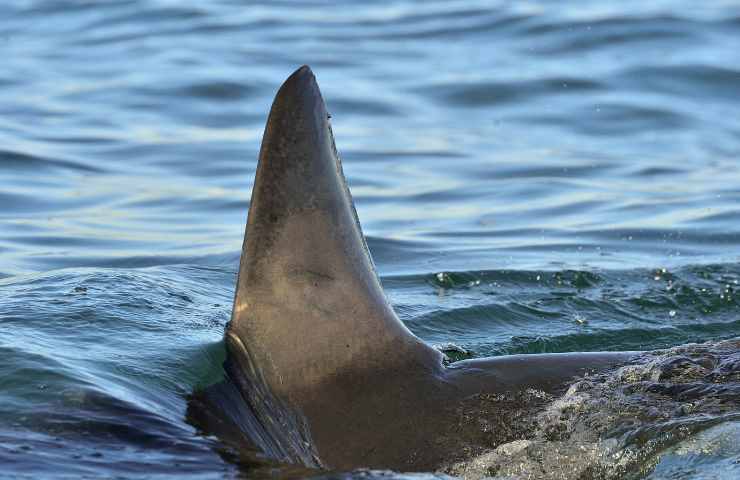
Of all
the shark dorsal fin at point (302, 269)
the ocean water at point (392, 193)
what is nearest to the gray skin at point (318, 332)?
the shark dorsal fin at point (302, 269)

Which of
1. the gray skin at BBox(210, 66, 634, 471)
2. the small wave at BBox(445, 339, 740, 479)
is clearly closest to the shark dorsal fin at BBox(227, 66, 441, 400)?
the gray skin at BBox(210, 66, 634, 471)

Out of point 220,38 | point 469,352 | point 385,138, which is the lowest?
point 469,352

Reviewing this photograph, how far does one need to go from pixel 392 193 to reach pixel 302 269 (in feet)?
18.8

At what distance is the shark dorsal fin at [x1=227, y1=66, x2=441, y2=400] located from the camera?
350cm

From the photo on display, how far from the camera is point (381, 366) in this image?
11.6ft

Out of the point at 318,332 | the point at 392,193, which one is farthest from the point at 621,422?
the point at 392,193

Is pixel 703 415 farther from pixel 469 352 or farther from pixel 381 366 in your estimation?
pixel 469 352

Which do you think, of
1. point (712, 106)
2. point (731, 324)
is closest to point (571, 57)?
point (712, 106)

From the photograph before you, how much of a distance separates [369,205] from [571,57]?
17.0 feet

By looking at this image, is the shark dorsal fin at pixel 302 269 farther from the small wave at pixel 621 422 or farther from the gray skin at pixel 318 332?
the small wave at pixel 621 422

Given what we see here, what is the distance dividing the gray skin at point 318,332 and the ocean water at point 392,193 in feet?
0.57

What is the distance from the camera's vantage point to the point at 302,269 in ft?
11.6

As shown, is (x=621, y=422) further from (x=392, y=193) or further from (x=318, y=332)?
(x=392, y=193)

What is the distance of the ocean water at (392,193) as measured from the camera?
363cm
